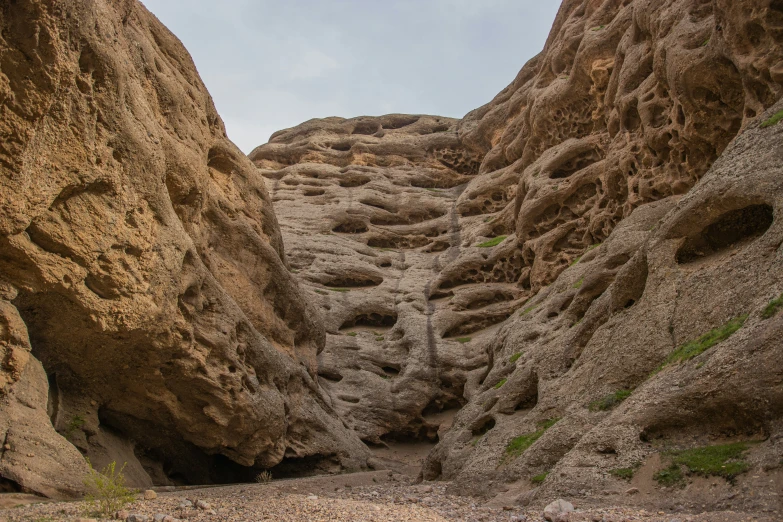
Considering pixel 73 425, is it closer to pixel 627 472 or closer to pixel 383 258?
pixel 627 472

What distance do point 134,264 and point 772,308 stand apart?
950 cm

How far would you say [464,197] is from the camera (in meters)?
34.8

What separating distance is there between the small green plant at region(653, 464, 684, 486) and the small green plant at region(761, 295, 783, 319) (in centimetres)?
218

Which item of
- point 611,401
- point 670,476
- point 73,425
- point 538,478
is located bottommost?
point 670,476

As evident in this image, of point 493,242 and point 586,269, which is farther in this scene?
point 493,242

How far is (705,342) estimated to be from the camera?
8.32 meters

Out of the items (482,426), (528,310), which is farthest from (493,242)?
(482,426)

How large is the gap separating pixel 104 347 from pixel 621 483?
8.61 metres

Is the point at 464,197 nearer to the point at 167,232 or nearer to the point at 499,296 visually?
the point at 499,296

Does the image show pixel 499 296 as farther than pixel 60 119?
Yes

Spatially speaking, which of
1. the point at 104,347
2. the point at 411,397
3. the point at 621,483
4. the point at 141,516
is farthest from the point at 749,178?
the point at 411,397

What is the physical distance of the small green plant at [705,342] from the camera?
7957 mm

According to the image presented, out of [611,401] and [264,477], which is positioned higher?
[611,401]

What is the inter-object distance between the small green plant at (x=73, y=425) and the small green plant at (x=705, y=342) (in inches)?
397
